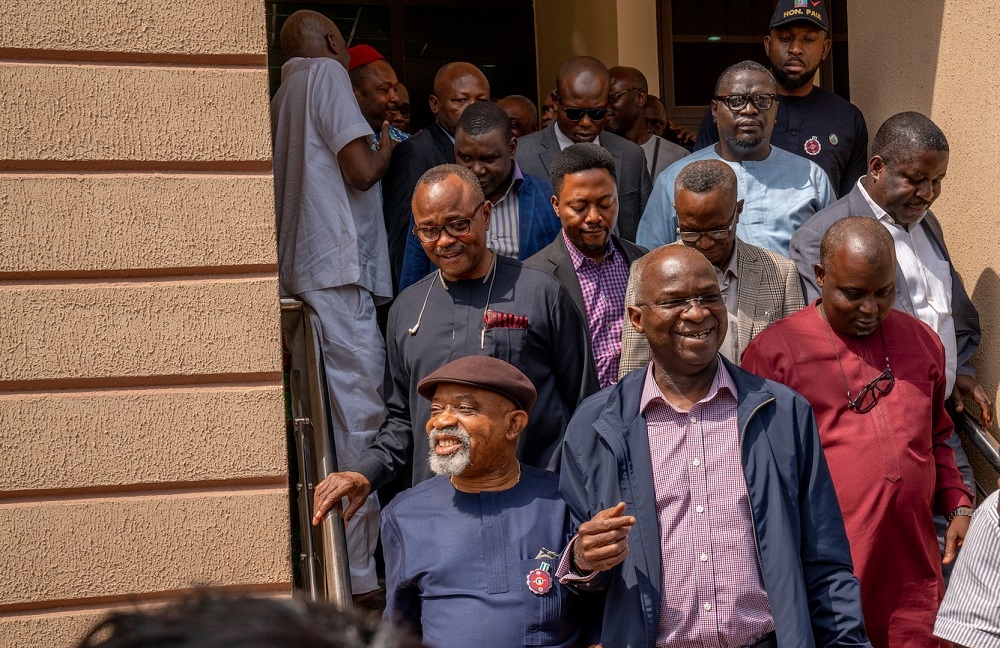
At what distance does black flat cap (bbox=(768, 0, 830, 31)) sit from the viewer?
18.7 feet

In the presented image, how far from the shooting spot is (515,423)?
365cm

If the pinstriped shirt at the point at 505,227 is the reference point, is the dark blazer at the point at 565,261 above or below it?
below

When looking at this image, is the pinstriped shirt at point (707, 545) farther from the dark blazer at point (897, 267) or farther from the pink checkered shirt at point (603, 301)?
the dark blazer at point (897, 267)

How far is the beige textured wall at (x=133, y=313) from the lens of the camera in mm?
3719

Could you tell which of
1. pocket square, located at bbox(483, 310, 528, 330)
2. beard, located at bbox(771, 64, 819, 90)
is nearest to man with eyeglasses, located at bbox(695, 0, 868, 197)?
beard, located at bbox(771, 64, 819, 90)

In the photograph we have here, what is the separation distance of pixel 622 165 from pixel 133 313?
2591 millimetres

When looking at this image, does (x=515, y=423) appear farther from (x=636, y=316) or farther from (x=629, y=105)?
(x=629, y=105)

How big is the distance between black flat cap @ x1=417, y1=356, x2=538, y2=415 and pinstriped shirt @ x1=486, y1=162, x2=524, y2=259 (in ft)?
4.54

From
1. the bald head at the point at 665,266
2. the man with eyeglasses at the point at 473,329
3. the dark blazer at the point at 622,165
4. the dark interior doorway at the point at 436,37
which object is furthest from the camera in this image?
the dark interior doorway at the point at 436,37

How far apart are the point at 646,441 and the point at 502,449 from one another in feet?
1.62

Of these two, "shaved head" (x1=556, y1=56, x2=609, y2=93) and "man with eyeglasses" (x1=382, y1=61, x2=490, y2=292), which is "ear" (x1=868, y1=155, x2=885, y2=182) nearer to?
"shaved head" (x1=556, y1=56, x2=609, y2=93)

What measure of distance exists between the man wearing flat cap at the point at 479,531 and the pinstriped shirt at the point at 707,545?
0.34 metres

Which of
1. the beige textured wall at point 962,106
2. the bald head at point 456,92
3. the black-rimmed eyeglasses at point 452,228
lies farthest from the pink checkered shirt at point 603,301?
the beige textured wall at point 962,106

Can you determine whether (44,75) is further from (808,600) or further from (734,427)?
(808,600)
